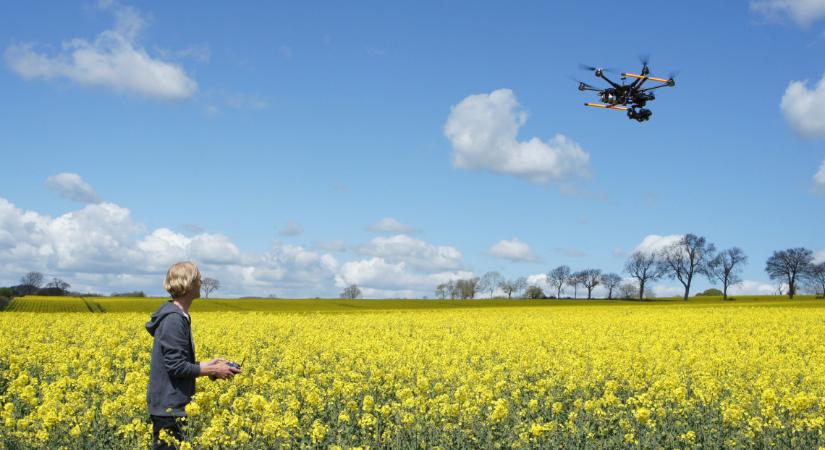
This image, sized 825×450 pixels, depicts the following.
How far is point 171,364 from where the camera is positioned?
5.88 meters

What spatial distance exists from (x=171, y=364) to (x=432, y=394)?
21.8ft

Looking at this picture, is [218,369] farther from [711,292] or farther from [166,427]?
[711,292]

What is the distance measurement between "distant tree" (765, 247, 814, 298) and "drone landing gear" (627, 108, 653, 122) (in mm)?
88955

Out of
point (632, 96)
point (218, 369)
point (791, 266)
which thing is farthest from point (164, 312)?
point (791, 266)

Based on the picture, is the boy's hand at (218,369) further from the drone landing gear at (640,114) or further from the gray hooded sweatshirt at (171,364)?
the drone landing gear at (640,114)

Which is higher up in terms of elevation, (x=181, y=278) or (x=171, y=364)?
(x=181, y=278)

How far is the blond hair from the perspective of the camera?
19.2 ft

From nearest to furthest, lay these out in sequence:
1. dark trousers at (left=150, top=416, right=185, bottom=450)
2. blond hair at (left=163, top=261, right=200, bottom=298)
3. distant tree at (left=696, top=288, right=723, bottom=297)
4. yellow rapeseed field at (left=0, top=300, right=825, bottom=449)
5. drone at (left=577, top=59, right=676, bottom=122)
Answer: blond hair at (left=163, top=261, right=200, bottom=298), dark trousers at (left=150, top=416, right=185, bottom=450), yellow rapeseed field at (left=0, top=300, right=825, bottom=449), drone at (left=577, top=59, right=676, bottom=122), distant tree at (left=696, top=288, right=723, bottom=297)

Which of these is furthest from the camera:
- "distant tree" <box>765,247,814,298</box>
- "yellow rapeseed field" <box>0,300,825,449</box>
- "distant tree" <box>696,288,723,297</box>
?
"distant tree" <box>696,288,723,297</box>

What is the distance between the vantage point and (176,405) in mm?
6133

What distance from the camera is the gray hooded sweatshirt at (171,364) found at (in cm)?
587

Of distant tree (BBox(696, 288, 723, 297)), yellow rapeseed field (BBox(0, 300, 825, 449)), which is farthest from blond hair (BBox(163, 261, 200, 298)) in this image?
distant tree (BBox(696, 288, 723, 297))

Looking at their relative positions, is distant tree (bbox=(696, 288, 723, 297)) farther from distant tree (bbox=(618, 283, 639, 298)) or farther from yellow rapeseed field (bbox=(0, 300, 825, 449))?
yellow rapeseed field (bbox=(0, 300, 825, 449))

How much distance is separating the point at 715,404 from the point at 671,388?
898 millimetres
